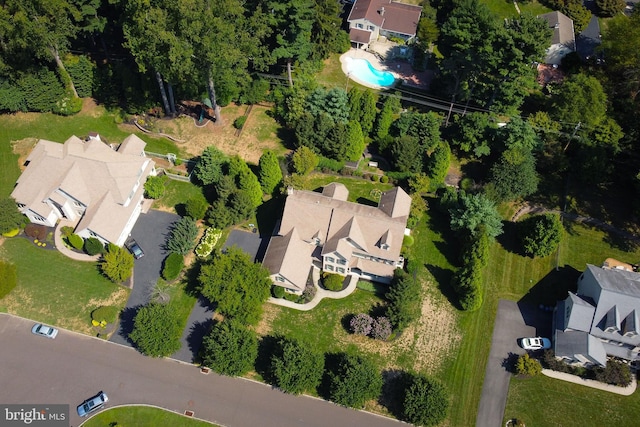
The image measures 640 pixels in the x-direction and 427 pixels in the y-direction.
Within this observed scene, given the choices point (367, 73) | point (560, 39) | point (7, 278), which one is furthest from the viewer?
point (367, 73)

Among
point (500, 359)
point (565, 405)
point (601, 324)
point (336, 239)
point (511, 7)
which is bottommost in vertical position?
point (565, 405)

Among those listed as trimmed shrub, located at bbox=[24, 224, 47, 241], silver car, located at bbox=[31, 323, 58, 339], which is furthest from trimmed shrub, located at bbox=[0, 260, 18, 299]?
silver car, located at bbox=[31, 323, 58, 339]

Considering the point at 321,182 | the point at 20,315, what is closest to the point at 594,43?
the point at 321,182

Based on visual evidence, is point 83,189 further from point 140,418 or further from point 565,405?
point 565,405

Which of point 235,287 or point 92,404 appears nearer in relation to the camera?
point 92,404

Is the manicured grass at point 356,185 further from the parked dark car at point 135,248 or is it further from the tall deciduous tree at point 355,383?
the tall deciduous tree at point 355,383

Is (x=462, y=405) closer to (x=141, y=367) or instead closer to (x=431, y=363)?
(x=431, y=363)

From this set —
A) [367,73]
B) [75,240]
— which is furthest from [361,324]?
[367,73]

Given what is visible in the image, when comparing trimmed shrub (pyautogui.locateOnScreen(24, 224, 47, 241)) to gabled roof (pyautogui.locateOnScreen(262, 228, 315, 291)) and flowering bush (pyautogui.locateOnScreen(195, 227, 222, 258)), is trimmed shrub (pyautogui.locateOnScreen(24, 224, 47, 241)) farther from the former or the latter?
gabled roof (pyautogui.locateOnScreen(262, 228, 315, 291))

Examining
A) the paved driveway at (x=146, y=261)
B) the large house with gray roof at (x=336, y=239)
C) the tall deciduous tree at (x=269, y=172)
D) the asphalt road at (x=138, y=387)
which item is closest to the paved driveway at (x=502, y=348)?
the asphalt road at (x=138, y=387)
